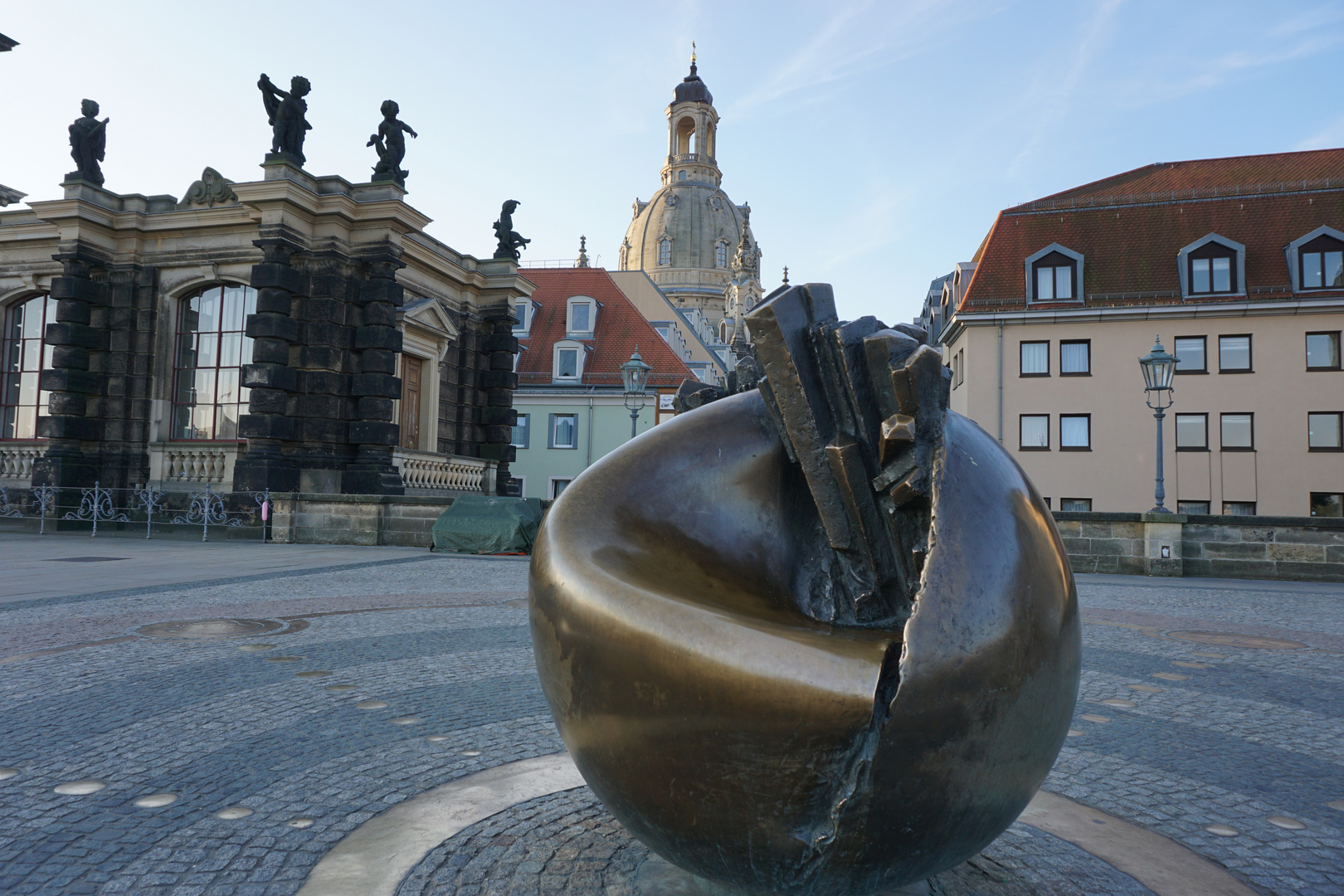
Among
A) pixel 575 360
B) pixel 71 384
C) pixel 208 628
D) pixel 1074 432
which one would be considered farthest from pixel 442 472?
pixel 1074 432

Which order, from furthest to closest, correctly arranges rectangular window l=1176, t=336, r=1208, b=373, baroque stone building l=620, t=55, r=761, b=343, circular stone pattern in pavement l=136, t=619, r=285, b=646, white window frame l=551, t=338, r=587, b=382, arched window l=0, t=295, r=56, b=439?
baroque stone building l=620, t=55, r=761, b=343
white window frame l=551, t=338, r=587, b=382
rectangular window l=1176, t=336, r=1208, b=373
arched window l=0, t=295, r=56, b=439
circular stone pattern in pavement l=136, t=619, r=285, b=646

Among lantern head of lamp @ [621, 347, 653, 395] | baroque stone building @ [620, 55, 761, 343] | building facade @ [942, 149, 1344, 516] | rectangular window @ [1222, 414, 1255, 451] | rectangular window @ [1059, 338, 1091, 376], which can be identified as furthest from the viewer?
baroque stone building @ [620, 55, 761, 343]

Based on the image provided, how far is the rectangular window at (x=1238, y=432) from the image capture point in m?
28.0

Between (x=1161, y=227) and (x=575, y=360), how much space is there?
78.9ft

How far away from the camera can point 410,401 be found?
23438mm

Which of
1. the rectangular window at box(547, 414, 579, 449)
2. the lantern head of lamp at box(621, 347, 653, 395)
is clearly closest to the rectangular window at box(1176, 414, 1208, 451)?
the lantern head of lamp at box(621, 347, 653, 395)

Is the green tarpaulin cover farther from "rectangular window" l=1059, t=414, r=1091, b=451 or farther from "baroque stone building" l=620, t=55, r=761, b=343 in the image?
"baroque stone building" l=620, t=55, r=761, b=343

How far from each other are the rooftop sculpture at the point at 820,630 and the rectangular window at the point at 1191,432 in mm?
30480

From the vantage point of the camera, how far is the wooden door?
23.0 m

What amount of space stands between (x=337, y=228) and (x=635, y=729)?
19.9m

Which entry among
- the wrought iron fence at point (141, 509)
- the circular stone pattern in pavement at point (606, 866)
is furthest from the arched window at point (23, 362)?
the circular stone pattern in pavement at point (606, 866)

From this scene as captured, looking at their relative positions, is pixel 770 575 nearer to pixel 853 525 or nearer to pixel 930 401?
pixel 853 525

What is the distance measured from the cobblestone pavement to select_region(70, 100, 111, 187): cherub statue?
57.0 ft

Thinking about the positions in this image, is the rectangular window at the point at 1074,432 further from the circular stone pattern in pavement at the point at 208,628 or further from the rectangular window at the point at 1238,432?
the circular stone pattern in pavement at the point at 208,628
